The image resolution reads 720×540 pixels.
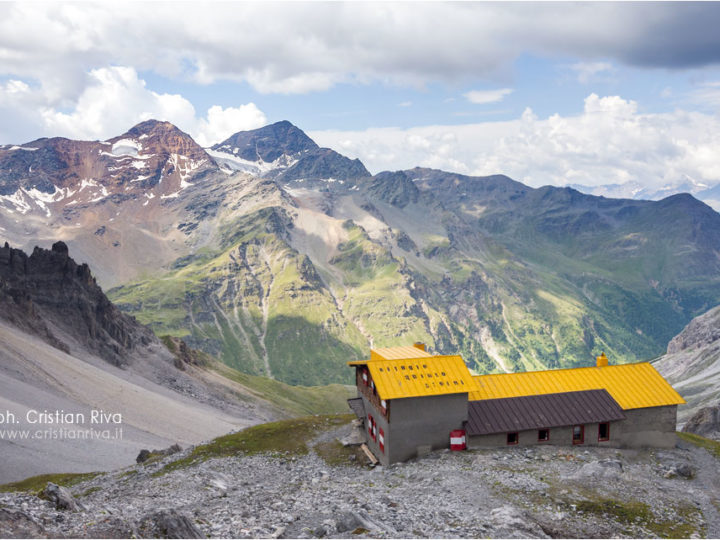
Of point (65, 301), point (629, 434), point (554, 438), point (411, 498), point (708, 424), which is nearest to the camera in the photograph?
point (411, 498)

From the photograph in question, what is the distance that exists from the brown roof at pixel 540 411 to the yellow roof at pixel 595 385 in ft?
3.74

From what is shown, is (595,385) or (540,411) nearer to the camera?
(540,411)

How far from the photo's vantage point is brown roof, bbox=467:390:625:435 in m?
59.5

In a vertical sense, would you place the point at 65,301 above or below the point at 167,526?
above

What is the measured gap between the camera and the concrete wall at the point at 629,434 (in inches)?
2356

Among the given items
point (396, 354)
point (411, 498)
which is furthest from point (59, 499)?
point (396, 354)

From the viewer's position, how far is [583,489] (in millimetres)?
46844

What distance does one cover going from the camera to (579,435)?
6169 centimetres

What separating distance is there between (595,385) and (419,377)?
22706mm

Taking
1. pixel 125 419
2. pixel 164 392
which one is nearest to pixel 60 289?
pixel 164 392

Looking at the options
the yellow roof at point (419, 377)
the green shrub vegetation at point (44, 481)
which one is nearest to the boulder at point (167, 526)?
the yellow roof at point (419, 377)

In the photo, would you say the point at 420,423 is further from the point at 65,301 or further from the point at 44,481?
the point at 65,301

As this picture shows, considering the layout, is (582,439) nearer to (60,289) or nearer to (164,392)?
(164,392)

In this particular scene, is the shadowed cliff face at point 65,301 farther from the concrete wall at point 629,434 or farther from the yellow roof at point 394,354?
the concrete wall at point 629,434
